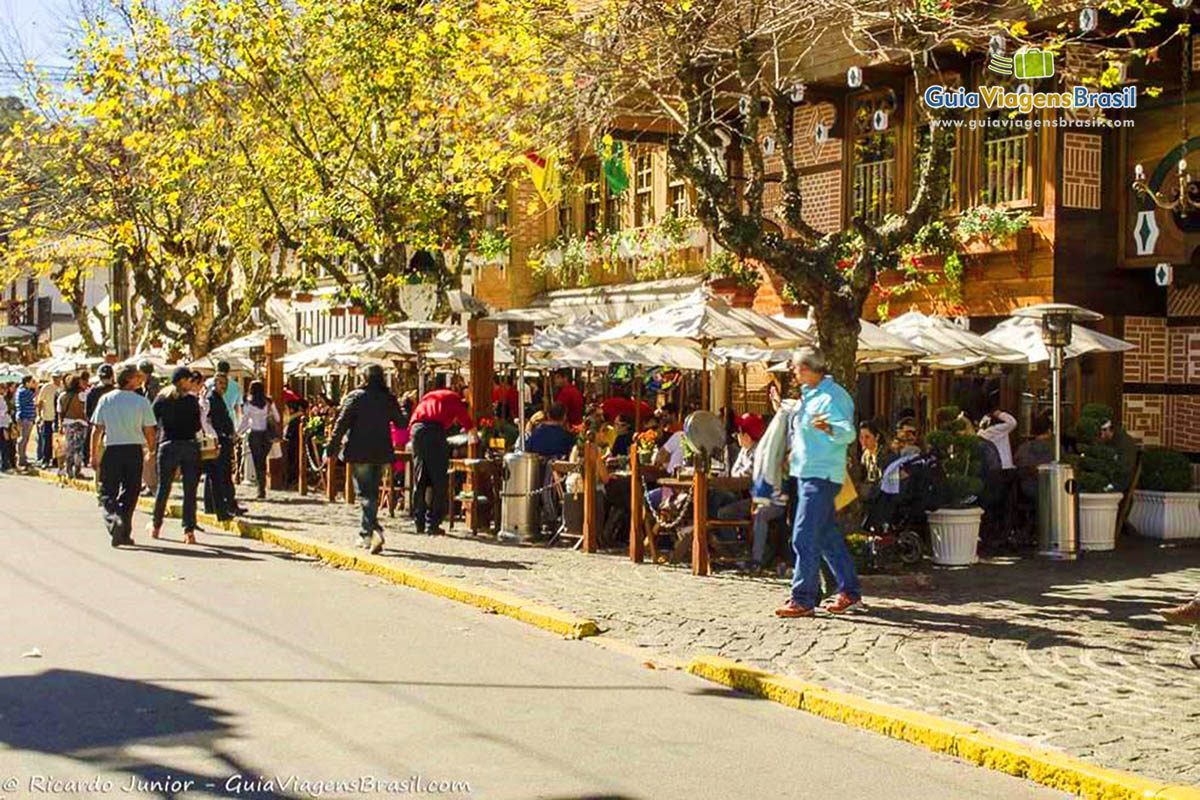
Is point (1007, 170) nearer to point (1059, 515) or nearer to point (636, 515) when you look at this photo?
point (1059, 515)

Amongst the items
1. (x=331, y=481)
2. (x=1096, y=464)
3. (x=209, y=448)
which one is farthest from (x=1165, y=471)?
(x=331, y=481)

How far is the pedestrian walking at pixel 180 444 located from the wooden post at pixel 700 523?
5686 mm

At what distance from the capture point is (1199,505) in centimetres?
1769

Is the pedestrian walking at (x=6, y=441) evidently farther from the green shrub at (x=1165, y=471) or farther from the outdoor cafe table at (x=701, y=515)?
the green shrub at (x=1165, y=471)

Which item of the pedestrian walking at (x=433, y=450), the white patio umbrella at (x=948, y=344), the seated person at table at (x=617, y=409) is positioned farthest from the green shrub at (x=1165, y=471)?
the pedestrian walking at (x=433, y=450)

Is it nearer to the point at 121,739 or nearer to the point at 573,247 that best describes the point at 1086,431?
the point at 121,739

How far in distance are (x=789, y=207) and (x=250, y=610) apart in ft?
19.1

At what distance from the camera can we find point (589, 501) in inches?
619

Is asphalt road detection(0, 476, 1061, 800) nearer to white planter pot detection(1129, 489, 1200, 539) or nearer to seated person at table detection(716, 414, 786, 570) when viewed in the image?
seated person at table detection(716, 414, 786, 570)

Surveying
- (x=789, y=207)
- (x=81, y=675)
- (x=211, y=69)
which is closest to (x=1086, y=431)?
(x=789, y=207)

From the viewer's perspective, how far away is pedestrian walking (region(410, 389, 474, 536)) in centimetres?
1727

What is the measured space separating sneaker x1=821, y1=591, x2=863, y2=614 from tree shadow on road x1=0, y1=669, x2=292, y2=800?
4933mm

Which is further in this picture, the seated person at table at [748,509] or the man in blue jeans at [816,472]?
the seated person at table at [748,509]

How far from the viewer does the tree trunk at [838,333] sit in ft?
45.2
